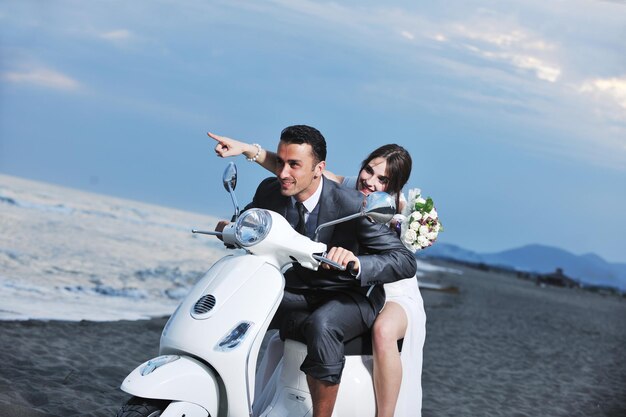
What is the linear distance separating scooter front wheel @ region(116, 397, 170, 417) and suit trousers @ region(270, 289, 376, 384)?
0.67 meters

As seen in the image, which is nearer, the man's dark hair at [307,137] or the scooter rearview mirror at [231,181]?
the man's dark hair at [307,137]

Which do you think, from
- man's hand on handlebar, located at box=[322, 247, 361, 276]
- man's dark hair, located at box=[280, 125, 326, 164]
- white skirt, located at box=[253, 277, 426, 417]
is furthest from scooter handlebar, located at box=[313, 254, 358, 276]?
white skirt, located at box=[253, 277, 426, 417]

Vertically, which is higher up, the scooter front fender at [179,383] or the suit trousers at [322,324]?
the suit trousers at [322,324]

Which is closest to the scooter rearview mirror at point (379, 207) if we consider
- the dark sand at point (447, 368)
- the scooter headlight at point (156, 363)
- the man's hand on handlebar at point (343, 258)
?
the man's hand on handlebar at point (343, 258)

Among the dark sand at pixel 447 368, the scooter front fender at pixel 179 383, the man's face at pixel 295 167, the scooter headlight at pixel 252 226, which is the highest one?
the man's face at pixel 295 167

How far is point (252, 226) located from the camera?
141 inches

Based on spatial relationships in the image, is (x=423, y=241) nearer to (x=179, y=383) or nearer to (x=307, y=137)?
(x=307, y=137)

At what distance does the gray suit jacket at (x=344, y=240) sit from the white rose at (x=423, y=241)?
3.38 feet

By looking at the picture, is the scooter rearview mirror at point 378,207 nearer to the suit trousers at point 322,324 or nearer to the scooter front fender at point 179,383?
the suit trousers at point 322,324

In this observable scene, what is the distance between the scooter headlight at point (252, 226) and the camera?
3557mm

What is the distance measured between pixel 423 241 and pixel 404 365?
3.08 feet

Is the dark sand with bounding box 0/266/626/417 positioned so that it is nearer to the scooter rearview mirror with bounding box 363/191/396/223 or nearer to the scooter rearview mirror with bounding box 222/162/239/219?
the scooter rearview mirror with bounding box 222/162/239/219

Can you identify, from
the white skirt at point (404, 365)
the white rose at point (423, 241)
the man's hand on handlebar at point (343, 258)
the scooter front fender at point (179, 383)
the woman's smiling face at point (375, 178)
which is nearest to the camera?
the scooter front fender at point (179, 383)

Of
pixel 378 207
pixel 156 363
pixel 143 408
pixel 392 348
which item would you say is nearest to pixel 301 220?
pixel 378 207
